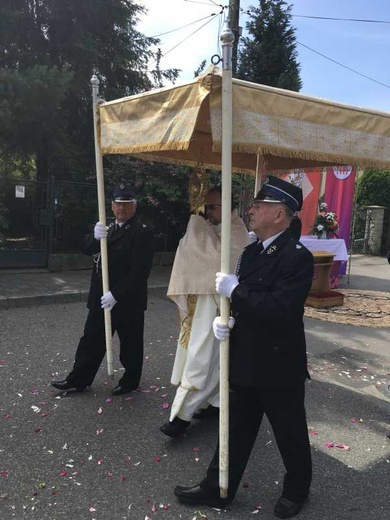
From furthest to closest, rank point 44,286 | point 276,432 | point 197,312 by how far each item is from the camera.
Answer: point 44,286 → point 197,312 → point 276,432

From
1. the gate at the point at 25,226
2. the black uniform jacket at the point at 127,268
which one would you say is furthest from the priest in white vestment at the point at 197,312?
the gate at the point at 25,226

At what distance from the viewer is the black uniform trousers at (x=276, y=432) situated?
2.49 metres

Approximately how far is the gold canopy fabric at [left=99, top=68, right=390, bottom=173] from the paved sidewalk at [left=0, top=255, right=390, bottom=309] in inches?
184

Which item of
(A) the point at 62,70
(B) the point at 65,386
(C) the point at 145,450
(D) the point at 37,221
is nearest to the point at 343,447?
(C) the point at 145,450

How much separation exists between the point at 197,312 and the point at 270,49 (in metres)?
Result: 15.5

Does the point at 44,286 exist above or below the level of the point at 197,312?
below

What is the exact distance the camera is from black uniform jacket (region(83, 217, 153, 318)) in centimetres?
386

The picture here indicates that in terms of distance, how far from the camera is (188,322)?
3.45m

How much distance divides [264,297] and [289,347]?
1.13ft

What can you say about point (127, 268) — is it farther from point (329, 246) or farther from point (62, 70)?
point (62, 70)

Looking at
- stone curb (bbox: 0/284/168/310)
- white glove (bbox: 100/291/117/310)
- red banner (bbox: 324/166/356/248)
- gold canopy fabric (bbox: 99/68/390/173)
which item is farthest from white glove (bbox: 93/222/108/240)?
red banner (bbox: 324/166/356/248)

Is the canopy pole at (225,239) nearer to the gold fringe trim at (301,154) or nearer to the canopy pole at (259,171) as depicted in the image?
the gold fringe trim at (301,154)

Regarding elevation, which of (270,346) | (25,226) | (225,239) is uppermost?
(225,239)

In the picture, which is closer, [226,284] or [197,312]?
[226,284]
